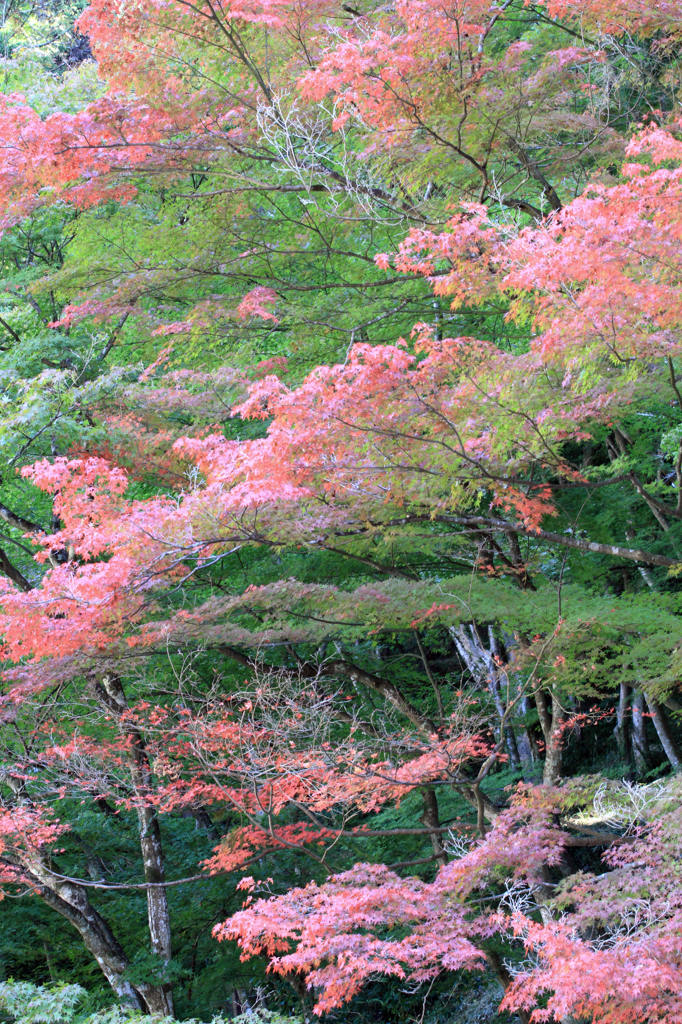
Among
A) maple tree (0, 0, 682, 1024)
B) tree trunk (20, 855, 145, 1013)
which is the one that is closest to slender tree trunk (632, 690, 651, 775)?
maple tree (0, 0, 682, 1024)

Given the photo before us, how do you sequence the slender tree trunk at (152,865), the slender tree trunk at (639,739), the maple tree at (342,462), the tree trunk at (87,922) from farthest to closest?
1. the slender tree trunk at (639,739)
2. the slender tree trunk at (152,865)
3. the tree trunk at (87,922)
4. the maple tree at (342,462)

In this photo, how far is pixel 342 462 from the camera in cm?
594

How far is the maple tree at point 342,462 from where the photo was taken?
18.1 ft

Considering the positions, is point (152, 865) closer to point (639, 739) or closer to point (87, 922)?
point (87, 922)

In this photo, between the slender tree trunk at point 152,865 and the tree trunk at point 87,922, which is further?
the slender tree trunk at point 152,865

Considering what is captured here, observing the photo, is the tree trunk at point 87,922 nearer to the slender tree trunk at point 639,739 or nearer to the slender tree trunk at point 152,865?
the slender tree trunk at point 152,865

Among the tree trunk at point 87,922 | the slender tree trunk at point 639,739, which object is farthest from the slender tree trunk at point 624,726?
the tree trunk at point 87,922

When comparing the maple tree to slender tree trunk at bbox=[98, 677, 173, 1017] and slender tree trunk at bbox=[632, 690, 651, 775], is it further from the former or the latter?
slender tree trunk at bbox=[632, 690, 651, 775]

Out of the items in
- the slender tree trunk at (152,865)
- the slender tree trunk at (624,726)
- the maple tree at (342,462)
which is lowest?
the slender tree trunk at (624,726)

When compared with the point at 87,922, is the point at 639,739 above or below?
below

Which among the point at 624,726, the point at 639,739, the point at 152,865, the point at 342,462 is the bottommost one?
the point at 624,726

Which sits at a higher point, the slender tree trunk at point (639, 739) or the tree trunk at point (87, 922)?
the tree trunk at point (87, 922)

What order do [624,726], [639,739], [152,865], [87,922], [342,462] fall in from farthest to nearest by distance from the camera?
[624,726] < [639,739] < [152,865] < [87,922] < [342,462]

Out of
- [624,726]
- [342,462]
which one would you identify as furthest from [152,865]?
[624,726]
